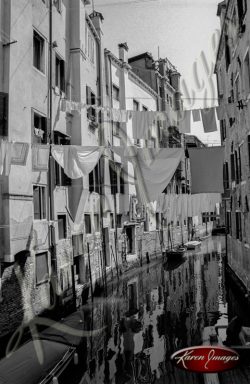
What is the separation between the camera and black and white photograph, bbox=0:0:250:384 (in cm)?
901

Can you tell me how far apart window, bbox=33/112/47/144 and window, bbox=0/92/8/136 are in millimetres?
2337

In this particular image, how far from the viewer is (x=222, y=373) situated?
317 inches

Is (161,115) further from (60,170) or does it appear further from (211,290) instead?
(211,290)

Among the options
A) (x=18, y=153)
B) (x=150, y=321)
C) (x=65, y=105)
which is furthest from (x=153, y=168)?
(x=150, y=321)

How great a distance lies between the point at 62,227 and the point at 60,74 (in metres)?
7.02

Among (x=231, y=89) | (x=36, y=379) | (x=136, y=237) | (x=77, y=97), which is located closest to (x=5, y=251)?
(x=36, y=379)

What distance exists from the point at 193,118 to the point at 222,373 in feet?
22.5

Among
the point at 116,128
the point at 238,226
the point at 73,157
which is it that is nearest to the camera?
the point at 73,157

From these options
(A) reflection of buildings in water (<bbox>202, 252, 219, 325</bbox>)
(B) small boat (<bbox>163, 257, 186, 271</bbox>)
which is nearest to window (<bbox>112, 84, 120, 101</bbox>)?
(B) small boat (<bbox>163, 257, 186, 271</bbox>)

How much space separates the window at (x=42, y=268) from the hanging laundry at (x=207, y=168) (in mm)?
6282

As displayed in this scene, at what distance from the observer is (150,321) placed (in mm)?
13875

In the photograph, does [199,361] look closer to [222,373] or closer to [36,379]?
[222,373]

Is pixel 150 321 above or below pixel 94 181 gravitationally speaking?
below

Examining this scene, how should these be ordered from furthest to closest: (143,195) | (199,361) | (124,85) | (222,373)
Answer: (124,85) < (143,195) < (199,361) < (222,373)
